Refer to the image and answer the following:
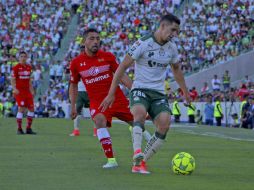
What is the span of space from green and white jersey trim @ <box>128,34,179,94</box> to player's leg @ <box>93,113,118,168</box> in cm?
114

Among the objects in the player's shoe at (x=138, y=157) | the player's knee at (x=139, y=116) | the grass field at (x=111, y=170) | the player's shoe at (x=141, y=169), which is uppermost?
the player's knee at (x=139, y=116)

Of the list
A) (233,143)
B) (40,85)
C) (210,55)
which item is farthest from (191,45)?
(233,143)

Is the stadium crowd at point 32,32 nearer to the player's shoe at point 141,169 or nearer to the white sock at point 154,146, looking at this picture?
the white sock at point 154,146

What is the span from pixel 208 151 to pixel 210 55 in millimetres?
27053

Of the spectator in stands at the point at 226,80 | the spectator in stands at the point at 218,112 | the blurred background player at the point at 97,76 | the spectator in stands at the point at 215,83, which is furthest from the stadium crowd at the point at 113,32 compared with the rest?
the blurred background player at the point at 97,76

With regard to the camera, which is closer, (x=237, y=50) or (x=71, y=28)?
(x=237, y=50)

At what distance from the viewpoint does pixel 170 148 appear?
61.9 feet

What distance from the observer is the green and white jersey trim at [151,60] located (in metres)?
12.4

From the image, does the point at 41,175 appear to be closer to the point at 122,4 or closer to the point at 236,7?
the point at 236,7

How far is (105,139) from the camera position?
13.4 metres

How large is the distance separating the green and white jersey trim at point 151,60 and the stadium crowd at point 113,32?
23.8 meters

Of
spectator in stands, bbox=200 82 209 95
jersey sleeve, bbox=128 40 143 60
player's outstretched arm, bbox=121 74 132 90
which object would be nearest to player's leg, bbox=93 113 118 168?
player's outstretched arm, bbox=121 74 132 90

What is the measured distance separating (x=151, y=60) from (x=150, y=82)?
1.12 feet

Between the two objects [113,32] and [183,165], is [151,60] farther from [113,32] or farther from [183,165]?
[113,32]
